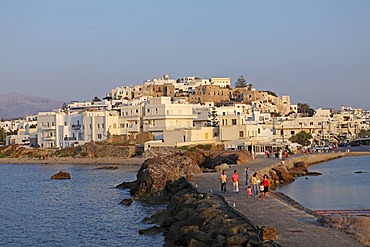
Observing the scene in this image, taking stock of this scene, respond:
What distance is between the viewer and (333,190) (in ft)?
119

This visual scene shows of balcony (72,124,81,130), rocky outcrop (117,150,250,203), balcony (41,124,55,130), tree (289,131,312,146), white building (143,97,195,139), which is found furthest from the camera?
balcony (41,124,55,130)

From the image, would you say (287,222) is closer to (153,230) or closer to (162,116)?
(153,230)

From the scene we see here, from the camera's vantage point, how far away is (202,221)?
62.2 feet

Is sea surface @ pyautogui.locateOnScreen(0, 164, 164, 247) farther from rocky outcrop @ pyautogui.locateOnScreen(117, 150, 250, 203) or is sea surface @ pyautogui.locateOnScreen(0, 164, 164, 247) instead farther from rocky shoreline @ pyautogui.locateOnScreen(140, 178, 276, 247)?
rocky outcrop @ pyautogui.locateOnScreen(117, 150, 250, 203)

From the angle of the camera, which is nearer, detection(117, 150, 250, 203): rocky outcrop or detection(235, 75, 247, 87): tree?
detection(117, 150, 250, 203): rocky outcrop

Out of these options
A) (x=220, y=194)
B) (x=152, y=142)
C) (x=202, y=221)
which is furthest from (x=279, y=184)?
(x=152, y=142)

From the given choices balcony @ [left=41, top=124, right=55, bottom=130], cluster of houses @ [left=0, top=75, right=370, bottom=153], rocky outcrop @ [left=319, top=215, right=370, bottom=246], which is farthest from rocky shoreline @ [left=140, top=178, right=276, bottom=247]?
balcony @ [left=41, top=124, right=55, bottom=130]

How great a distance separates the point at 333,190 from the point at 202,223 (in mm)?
19631

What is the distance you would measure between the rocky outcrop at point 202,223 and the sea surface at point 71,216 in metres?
1.03

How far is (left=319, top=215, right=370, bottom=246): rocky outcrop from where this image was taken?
557 inches

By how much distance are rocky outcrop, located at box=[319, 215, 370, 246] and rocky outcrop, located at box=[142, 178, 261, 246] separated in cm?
225

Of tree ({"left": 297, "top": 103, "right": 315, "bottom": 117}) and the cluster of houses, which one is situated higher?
tree ({"left": 297, "top": 103, "right": 315, "bottom": 117})

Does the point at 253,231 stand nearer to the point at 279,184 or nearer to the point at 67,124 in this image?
the point at 279,184

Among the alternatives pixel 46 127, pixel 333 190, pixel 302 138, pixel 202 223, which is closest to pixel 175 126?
pixel 302 138
